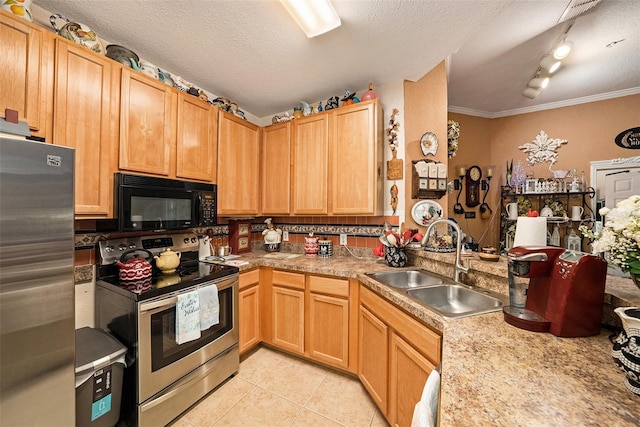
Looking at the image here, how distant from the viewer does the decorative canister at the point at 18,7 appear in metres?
1.21

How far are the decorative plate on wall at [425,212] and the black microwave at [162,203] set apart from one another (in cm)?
187

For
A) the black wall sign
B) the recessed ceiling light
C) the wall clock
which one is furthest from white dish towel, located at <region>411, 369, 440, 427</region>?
the black wall sign

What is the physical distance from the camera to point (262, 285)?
2.27 metres

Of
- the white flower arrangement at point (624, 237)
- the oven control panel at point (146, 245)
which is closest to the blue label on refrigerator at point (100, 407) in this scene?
the oven control panel at point (146, 245)

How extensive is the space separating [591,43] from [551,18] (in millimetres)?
845

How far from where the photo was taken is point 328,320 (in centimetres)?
197

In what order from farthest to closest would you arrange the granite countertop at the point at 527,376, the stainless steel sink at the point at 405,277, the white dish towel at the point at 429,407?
the stainless steel sink at the point at 405,277 → the white dish towel at the point at 429,407 → the granite countertop at the point at 527,376

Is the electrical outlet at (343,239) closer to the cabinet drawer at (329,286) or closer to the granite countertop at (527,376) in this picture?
the cabinet drawer at (329,286)

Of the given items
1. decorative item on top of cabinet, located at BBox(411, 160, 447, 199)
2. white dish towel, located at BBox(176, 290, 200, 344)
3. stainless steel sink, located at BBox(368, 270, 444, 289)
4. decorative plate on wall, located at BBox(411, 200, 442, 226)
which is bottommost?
white dish towel, located at BBox(176, 290, 200, 344)

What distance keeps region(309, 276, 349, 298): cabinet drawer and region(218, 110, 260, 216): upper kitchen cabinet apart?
3.56 ft

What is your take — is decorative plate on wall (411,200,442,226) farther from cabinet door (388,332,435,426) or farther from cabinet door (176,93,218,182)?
cabinet door (176,93,218,182)

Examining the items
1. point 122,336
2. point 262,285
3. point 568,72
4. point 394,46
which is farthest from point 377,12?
point 568,72

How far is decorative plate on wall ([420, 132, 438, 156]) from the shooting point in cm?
228

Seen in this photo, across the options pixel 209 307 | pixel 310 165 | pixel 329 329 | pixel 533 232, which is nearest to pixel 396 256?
pixel 329 329
